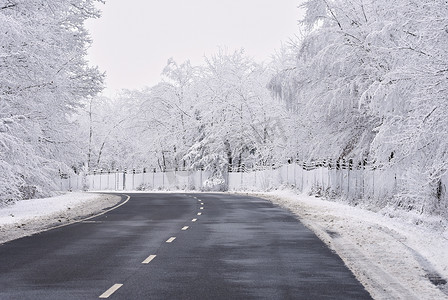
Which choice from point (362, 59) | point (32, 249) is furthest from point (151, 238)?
point (362, 59)


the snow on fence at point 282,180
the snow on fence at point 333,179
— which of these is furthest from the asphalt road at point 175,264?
the snow on fence at point 282,180

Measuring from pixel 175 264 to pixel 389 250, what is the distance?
4.79 meters

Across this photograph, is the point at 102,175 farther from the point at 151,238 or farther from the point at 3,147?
the point at 151,238

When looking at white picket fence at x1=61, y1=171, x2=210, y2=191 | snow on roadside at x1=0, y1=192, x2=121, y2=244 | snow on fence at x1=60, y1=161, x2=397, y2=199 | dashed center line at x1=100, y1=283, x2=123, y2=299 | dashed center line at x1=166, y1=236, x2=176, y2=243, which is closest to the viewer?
dashed center line at x1=100, y1=283, x2=123, y2=299

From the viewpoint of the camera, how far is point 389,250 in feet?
47.4

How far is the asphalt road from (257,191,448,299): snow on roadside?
0.41 m

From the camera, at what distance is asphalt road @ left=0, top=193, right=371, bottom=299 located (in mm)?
9500

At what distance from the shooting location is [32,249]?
14789 mm

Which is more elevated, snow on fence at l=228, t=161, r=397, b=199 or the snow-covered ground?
snow on fence at l=228, t=161, r=397, b=199

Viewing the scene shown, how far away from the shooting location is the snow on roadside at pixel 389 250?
395 inches

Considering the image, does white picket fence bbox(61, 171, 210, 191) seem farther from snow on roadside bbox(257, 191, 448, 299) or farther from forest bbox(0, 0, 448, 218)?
snow on roadside bbox(257, 191, 448, 299)

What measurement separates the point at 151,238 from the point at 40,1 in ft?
39.4

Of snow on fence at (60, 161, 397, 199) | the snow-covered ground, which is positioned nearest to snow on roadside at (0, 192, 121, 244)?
the snow-covered ground

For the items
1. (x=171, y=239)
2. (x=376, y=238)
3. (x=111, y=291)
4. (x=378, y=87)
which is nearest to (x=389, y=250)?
(x=376, y=238)
